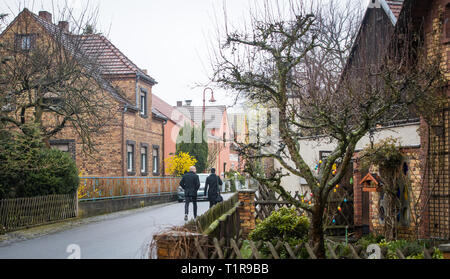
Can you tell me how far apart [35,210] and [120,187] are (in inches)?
358

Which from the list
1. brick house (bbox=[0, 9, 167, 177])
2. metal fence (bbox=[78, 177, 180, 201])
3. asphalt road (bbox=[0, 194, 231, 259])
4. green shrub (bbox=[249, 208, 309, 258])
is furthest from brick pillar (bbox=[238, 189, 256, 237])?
brick house (bbox=[0, 9, 167, 177])

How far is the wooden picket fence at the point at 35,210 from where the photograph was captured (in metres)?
16.7

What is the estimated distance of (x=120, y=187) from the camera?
89.7 feet

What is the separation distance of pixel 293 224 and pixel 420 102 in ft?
13.5

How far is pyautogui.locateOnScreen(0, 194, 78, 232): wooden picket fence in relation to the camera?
1670 cm

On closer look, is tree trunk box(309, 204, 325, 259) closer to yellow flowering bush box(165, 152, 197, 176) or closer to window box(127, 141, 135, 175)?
window box(127, 141, 135, 175)

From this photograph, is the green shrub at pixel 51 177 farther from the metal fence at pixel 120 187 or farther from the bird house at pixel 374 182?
the bird house at pixel 374 182

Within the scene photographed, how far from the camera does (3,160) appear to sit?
1656 cm

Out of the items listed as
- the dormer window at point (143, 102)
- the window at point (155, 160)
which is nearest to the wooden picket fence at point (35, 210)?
the dormer window at point (143, 102)

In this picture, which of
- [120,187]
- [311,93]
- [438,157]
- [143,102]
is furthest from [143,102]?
[311,93]

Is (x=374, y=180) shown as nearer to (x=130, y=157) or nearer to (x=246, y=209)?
(x=246, y=209)

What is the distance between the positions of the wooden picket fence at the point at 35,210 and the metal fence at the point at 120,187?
187cm
